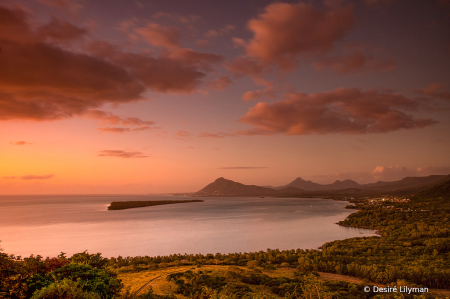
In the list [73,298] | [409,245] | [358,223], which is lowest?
[358,223]

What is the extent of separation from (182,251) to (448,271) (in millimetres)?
37865

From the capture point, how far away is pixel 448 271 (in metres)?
22.7

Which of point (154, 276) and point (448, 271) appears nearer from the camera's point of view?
point (448, 271)

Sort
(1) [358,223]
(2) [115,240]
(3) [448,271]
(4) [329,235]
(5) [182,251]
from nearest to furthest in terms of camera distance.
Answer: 1. (3) [448,271]
2. (5) [182,251]
3. (2) [115,240]
4. (4) [329,235]
5. (1) [358,223]

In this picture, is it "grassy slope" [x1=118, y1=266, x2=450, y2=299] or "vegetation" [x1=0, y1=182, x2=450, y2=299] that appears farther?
"grassy slope" [x1=118, y1=266, x2=450, y2=299]

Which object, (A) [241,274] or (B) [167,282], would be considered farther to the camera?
(A) [241,274]

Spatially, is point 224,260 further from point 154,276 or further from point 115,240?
point 115,240

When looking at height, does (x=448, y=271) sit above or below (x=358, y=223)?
above

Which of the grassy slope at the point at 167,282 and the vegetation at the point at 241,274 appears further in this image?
the grassy slope at the point at 167,282

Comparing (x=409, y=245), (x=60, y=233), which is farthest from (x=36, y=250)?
(x=409, y=245)

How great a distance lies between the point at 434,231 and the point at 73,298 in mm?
62275

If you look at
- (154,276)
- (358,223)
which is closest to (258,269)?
(154,276)

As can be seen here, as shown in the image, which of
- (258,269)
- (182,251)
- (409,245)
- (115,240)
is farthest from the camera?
(115,240)

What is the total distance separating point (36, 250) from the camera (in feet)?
155
